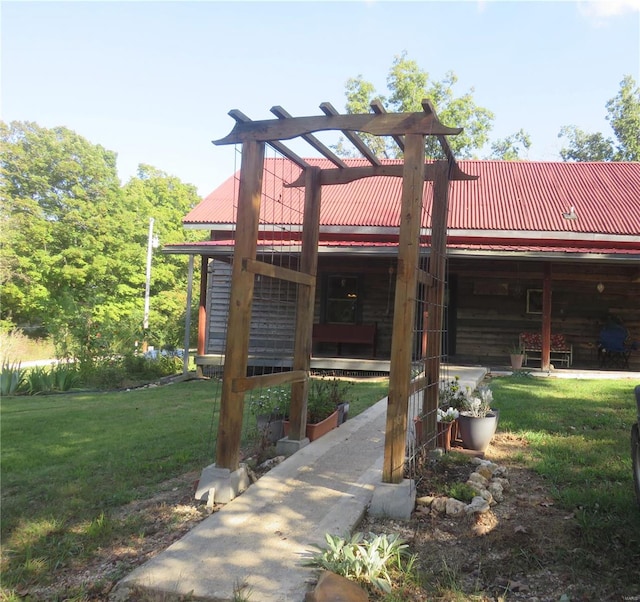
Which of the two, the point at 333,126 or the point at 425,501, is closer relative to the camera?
the point at 425,501

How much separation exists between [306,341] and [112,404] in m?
5.54

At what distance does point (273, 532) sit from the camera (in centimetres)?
336

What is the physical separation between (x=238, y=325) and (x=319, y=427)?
2.17 m

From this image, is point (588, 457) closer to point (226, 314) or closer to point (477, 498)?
point (477, 498)

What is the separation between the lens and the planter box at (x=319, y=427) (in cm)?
571

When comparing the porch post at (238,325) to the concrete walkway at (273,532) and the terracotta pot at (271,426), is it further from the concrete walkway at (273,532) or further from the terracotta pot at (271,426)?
the terracotta pot at (271,426)

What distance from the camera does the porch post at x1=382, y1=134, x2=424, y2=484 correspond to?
3766 millimetres

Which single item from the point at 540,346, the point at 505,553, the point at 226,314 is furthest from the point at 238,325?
the point at 540,346

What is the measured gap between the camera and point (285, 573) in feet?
9.21

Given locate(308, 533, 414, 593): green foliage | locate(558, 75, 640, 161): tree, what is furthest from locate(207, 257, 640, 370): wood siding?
locate(558, 75, 640, 161): tree

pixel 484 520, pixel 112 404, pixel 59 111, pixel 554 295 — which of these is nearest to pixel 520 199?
pixel 554 295

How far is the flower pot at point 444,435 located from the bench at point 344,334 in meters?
8.90

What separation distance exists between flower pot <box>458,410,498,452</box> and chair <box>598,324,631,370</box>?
9.91 m

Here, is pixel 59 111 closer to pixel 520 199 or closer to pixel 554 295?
pixel 520 199
